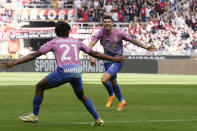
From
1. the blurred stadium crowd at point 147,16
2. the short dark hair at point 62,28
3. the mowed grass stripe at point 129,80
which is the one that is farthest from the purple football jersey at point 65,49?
the blurred stadium crowd at point 147,16

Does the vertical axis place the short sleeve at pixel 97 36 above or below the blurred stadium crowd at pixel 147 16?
above

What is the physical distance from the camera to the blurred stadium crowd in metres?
50.4

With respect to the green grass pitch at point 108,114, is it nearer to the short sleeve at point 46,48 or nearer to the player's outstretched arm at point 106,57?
the player's outstretched arm at point 106,57

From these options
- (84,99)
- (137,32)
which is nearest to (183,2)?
(137,32)

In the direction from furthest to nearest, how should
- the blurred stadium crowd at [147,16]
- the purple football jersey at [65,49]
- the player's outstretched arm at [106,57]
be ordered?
the blurred stadium crowd at [147,16] → the purple football jersey at [65,49] → the player's outstretched arm at [106,57]

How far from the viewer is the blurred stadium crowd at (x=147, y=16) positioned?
165 feet

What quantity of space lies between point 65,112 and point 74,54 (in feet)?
12.6

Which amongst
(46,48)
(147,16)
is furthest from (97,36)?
(147,16)

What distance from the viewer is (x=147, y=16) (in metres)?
54.4

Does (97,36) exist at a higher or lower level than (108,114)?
higher

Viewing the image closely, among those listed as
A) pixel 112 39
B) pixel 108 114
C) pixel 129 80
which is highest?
pixel 112 39

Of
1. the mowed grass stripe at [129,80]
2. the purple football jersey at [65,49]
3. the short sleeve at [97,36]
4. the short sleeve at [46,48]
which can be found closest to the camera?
the short sleeve at [46,48]

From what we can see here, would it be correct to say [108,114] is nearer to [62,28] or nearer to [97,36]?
[97,36]

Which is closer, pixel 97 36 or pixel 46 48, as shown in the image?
pixel 46 48
